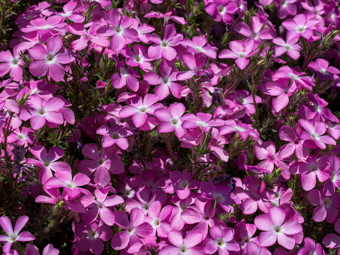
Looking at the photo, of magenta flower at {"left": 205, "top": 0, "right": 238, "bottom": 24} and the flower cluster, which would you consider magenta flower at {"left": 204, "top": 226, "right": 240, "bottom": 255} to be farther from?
magenta flower at {"left": 205, "top": 0, "right": 238, "bottom": 24}

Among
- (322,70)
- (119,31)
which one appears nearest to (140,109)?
(119,31)

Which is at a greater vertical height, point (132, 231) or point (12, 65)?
point (12, 65)

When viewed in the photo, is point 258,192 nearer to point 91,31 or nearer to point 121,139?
point 121,139

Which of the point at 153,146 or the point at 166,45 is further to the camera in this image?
the point at 153,146

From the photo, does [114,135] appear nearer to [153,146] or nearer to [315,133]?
[153,146]

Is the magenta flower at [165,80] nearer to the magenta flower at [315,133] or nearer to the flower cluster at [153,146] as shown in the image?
the flower cluster at [153,146]

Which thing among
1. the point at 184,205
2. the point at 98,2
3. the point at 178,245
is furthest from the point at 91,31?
the point at 178,245

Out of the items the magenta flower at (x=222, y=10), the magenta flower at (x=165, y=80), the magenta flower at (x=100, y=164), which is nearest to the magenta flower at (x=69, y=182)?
the magenta flower at (x=100, y=164)
